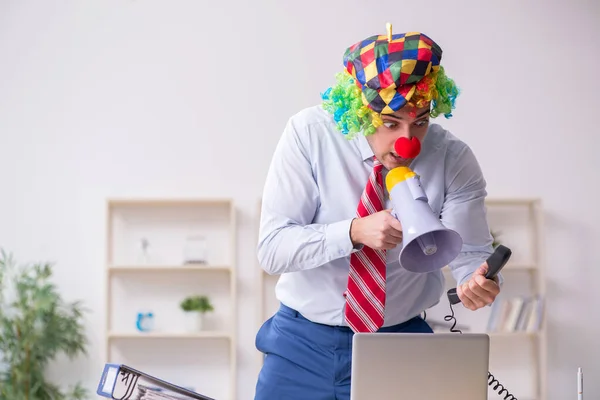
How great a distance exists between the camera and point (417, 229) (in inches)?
57.7

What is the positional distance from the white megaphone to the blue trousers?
0.98 feet

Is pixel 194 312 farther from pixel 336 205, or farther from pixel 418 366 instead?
pixel 418 366

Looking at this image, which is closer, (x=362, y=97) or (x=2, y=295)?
(x=362, y=97)

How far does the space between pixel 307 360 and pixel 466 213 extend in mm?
534

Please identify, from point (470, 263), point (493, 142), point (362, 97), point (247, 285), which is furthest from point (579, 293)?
point (362, 97)

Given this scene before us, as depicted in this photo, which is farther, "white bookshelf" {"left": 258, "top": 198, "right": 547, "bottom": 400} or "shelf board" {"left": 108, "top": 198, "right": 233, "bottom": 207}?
"white bookshelf" {"left": 258, "top": 198, "right": 547, "bottom": 400}

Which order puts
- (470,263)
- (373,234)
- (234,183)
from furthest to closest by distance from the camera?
(234,183) < (470,263) < (373,234)

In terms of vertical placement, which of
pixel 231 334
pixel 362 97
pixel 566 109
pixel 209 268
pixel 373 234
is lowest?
pixel 231 334

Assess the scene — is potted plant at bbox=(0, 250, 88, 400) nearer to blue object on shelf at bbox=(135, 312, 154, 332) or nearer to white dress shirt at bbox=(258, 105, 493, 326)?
blue object on shelf at bbox=(135, 312, 154, 332)

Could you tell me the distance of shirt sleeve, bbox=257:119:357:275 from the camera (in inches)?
69.1

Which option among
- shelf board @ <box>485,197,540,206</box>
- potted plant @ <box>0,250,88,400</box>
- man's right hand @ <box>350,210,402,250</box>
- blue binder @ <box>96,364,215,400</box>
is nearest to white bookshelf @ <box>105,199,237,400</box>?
potted plant @ <box>0,250,88,400</box>

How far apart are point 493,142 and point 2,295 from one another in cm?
322

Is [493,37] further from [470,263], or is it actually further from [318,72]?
[470,263]

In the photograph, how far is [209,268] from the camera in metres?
4.73
